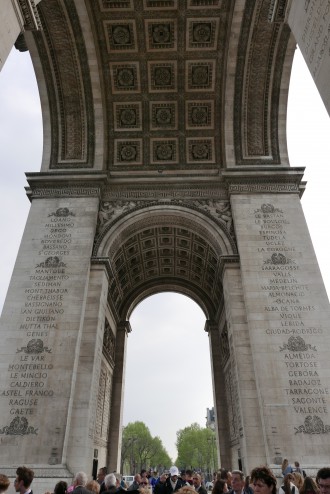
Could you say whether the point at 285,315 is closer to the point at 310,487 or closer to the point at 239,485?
the point at 239,485

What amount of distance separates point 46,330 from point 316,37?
12.1 meters

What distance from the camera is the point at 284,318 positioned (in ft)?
44.6

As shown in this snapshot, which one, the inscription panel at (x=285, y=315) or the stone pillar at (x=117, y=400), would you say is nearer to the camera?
the inscription panel at (x=285, y=315)

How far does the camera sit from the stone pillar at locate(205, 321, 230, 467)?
744 inches

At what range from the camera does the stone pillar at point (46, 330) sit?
11680mm

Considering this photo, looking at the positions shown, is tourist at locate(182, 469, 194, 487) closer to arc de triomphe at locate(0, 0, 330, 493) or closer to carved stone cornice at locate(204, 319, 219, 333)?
arc de triomphe at locate(0, 0, 330, 493)

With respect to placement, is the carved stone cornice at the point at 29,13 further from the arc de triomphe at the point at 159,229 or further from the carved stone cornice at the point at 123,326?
the carved stone cornice at the point at 123,326

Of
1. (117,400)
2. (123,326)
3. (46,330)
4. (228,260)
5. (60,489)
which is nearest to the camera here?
(60,489)

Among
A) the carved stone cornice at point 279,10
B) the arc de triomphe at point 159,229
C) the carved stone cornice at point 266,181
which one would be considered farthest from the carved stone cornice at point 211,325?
the carved stone cornice at point 279,10

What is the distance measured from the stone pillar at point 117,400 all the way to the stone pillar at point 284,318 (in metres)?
10.3

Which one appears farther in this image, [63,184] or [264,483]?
[63,184]

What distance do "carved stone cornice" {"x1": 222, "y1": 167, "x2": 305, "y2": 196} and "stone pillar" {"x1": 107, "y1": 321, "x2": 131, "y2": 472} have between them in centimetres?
1089

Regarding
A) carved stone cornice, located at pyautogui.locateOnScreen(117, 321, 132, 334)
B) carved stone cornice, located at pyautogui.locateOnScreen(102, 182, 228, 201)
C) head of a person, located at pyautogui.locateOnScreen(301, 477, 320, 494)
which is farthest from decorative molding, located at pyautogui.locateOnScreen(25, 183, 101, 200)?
head of a person, located at pyautogui.locateOnScreen(301, 477, 320, 494)

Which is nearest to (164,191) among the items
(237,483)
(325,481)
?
(237,483)
